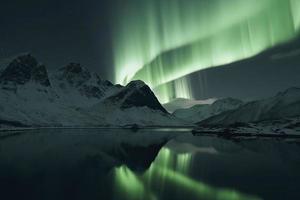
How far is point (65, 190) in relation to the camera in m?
32.6

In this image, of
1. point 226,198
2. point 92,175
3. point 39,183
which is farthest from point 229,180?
point 39,183

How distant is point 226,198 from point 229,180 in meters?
11.0

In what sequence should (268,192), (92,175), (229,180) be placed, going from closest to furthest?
(268,192) → (229,180) → (92,175)

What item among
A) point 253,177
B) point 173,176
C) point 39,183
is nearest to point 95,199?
point 39,183

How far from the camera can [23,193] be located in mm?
30719

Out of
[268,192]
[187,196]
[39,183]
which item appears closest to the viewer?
[187,196]

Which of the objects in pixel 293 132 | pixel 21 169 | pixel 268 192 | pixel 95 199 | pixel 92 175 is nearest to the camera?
pixel 95 199

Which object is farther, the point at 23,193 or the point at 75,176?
the point at 75,176

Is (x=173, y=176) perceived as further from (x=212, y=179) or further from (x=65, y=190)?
(x=65, y=190)

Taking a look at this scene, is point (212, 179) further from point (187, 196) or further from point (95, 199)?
point (95, 199)

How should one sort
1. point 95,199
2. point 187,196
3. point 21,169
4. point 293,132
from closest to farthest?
point 95,199 → point 187,196 → point 21,169 → point 293,132

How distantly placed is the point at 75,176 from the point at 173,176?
1239 centimetres

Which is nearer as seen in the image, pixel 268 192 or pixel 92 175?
pixel 268 192

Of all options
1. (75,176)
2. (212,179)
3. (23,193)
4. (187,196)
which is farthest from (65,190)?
(212,179)
